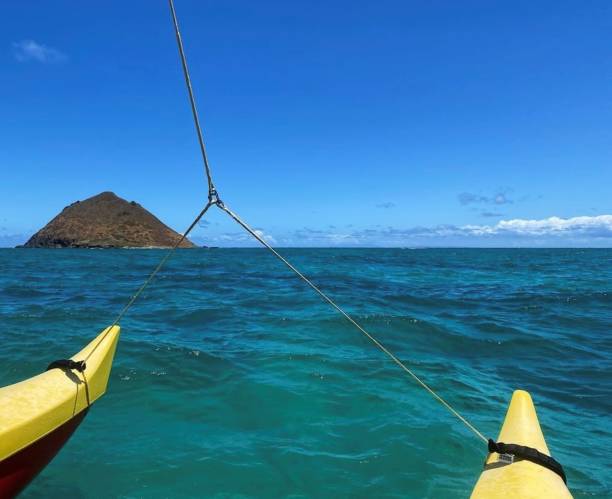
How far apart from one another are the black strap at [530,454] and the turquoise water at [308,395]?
1.32 m

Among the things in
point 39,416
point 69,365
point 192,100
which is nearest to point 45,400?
point 39,416

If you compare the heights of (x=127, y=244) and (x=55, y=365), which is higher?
(x=127, y=244)

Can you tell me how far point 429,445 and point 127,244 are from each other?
123 meters

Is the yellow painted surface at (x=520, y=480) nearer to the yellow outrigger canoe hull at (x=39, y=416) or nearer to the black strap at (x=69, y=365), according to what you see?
the yellow outrigger canoe hull at (x=39, y=416)

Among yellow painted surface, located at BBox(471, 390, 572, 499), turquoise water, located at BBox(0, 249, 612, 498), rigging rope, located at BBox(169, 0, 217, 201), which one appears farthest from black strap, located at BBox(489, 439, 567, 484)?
rigging rope, located at BBox(169, 0, 217, 201)

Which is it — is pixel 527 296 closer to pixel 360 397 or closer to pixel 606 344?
pixel 606 344

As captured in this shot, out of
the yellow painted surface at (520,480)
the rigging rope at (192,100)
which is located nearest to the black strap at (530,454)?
the yellow painted surface at (520,480)

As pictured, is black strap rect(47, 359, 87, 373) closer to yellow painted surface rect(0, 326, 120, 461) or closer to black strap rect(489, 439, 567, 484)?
yellow painted surface rect(0, 326, 120, 461)

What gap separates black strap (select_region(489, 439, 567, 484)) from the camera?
354 centimetres

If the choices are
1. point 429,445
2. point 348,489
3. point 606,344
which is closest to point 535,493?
point 348,489

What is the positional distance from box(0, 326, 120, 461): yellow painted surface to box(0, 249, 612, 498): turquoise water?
792 mm

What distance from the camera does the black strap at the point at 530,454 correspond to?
3.54 m

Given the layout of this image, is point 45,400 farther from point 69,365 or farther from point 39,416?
point 69,365

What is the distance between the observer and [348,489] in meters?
4.75
